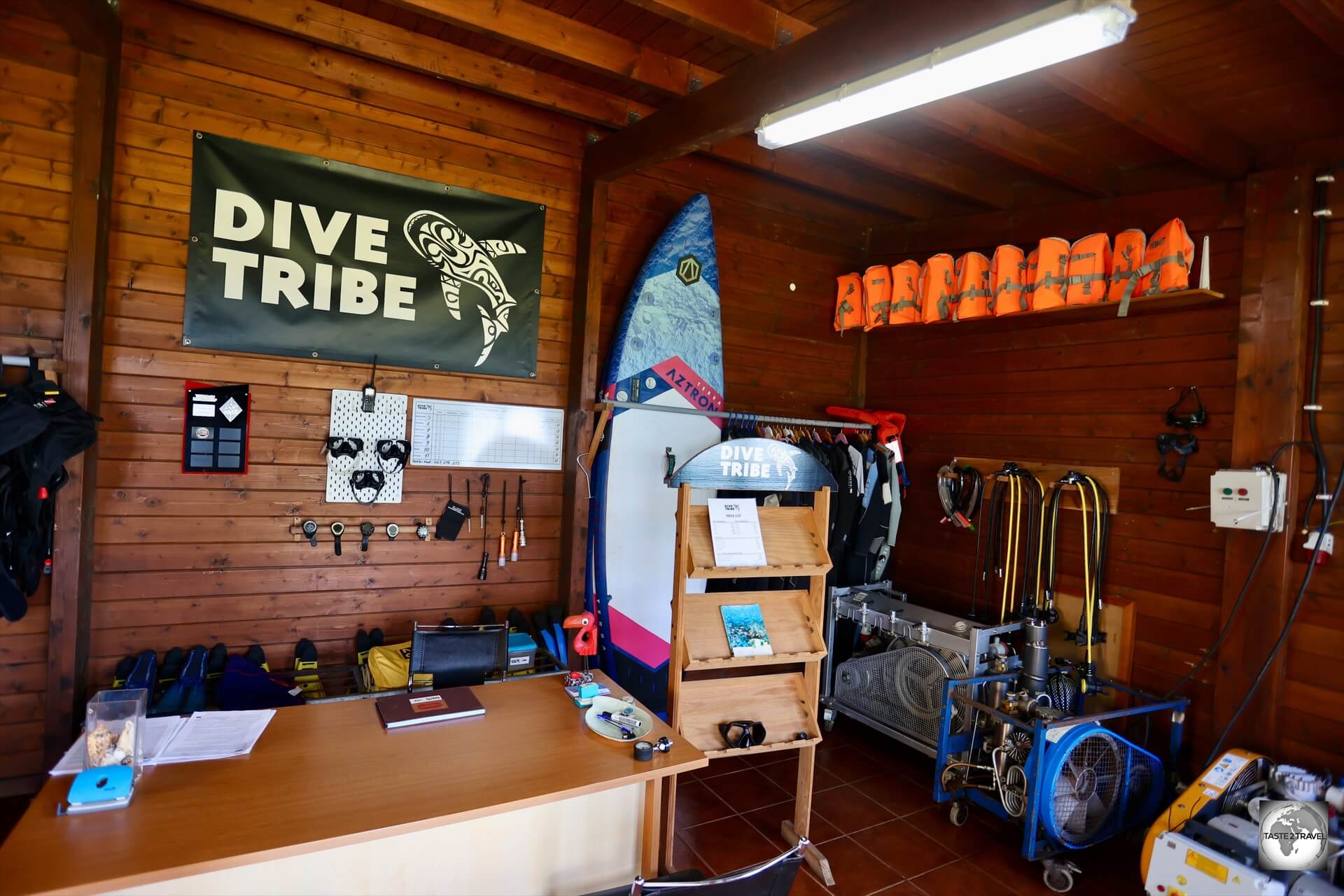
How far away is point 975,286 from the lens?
386 centimetres

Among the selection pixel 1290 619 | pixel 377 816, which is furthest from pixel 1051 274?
pixel 377 816

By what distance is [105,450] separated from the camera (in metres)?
2.83

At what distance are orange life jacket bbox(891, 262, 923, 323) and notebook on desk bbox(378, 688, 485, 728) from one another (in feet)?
10.3

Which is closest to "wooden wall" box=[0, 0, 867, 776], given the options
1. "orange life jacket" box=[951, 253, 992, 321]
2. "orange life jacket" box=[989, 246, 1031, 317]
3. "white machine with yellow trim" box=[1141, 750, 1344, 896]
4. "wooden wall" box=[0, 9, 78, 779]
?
"wooden wall" box=[0, 9, 78, 779]

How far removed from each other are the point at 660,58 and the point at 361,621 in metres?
2.86

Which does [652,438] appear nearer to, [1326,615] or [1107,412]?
[1107,412]

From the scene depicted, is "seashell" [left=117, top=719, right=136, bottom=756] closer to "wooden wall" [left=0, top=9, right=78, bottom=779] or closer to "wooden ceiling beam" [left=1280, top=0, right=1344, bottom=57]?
"wooden wall" [left=0, top=9, right=78, bottom=779]

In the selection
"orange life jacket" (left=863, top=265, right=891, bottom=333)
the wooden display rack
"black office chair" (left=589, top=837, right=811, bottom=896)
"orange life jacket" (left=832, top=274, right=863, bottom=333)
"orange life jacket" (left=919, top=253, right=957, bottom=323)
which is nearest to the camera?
"black office chair" (left=589, top=837, right=811, bottom=896)

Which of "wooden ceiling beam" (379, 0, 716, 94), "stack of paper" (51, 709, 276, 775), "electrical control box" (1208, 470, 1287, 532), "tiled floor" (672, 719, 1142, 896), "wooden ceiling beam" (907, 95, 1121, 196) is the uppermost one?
"wooden ceiling beam" (379, 0, 716, 94)

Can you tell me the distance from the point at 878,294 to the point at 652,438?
1.69m

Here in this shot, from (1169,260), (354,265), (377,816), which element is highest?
(1169,260)

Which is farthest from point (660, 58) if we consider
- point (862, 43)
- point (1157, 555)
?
point (1157, 555)

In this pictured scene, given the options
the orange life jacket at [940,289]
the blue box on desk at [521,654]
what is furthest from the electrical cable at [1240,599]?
the blue box on desk at [521,654]

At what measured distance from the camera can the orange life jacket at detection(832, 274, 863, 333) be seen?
4523mm
